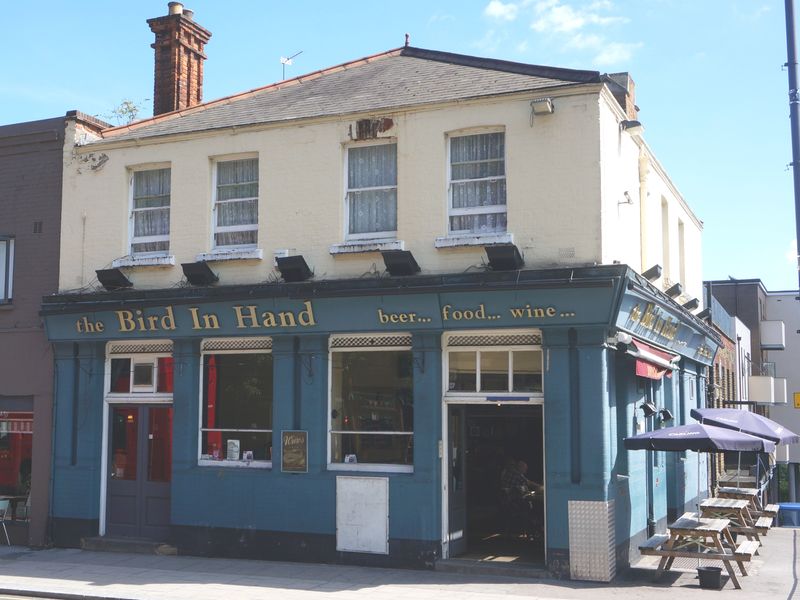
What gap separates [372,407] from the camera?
1461cm

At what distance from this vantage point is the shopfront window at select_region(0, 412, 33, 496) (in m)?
17.0

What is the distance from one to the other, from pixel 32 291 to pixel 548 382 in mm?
9742

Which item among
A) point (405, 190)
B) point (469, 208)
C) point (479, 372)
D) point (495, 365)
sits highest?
point (405, 190)

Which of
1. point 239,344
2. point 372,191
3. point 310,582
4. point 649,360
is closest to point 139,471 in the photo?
point 239,344

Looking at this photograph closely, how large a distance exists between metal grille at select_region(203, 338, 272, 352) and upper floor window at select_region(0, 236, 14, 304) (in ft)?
14.5

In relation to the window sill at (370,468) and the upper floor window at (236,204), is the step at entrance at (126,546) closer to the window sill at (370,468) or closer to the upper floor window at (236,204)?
the window sill at (370,468)

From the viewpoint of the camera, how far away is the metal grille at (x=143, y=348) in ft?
52.8

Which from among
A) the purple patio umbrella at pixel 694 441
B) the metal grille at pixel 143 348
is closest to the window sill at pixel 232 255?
the metal grille at pixel 143 348

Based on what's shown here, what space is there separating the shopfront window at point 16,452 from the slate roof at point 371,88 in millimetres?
5470

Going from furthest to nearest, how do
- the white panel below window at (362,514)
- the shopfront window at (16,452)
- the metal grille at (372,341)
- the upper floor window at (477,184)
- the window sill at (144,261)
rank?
the shopfront window at (16,452)
the window sill at (144,261)
the metal grille at (372,341)
the upper floor window at (477,184)
the white panel below window at (362,514)

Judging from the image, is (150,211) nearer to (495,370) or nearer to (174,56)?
(174,56)

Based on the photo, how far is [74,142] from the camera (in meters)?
16.9

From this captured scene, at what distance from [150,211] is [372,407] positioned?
551 centimetres

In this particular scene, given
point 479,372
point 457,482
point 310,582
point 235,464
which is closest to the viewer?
point 310,582
